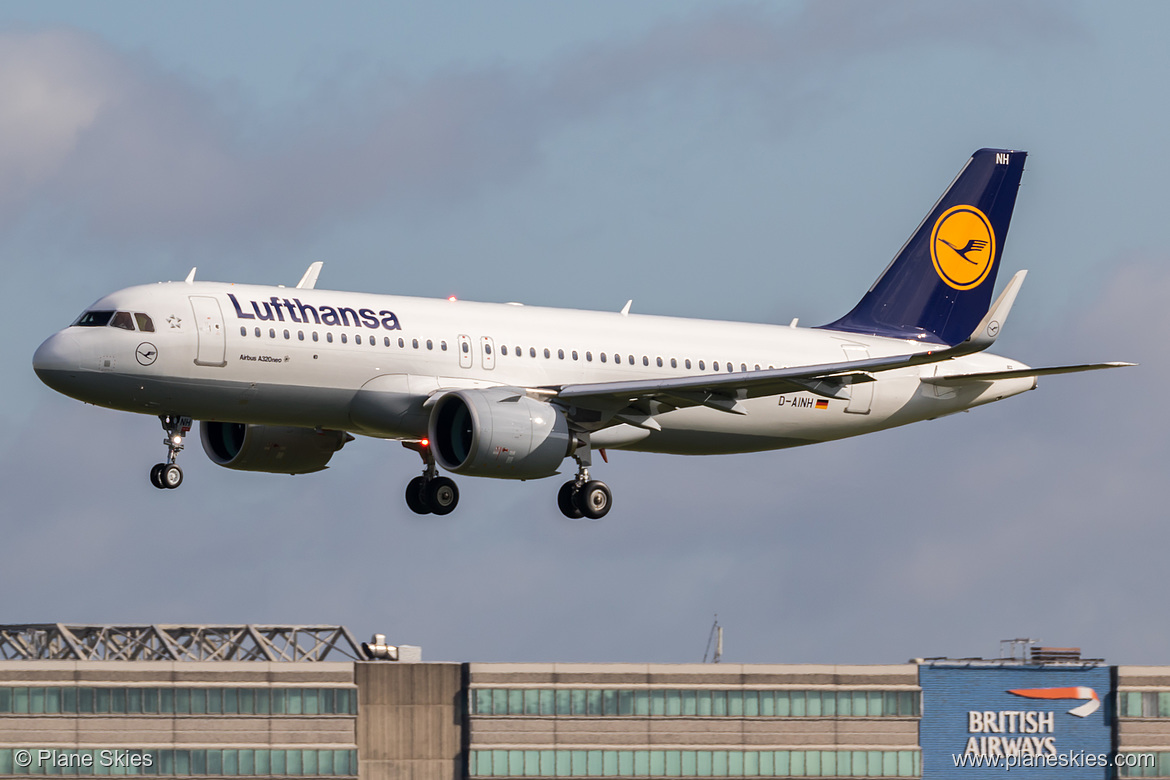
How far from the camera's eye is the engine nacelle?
56.2 meters

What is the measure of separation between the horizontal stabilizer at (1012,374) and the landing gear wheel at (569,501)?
1251cm

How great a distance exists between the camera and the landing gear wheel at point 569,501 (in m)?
61.3

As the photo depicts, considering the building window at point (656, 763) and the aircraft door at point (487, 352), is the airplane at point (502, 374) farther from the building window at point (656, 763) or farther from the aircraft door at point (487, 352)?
the building window at point (656, 763)

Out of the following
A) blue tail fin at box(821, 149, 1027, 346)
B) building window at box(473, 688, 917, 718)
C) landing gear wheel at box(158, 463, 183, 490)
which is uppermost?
blue tail fin at box(821, 149, 1027, 346)

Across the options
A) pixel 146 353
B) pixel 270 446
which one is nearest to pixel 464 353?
pixel 270 446

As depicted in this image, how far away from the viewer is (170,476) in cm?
5644

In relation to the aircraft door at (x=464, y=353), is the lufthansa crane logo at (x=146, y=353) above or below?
below

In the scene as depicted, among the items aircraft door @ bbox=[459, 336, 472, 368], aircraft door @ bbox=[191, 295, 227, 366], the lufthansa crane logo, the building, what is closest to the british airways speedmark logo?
aircraft door @ bbox=[191, 295, 227, 366]

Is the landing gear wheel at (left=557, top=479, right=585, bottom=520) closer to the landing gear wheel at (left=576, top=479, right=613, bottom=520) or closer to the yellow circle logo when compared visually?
the landing gear wheel at (left=576, top=479, right=613, bottom=520)

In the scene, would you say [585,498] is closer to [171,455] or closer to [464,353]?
[464,353]

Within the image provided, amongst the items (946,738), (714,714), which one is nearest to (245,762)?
(714,714)

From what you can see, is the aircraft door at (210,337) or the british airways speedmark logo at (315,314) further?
the british airways speedmark logo at (315,314)

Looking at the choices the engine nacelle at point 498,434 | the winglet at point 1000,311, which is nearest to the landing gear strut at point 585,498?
the engine nacelle at point 498,434

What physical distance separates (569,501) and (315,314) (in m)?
9.98
